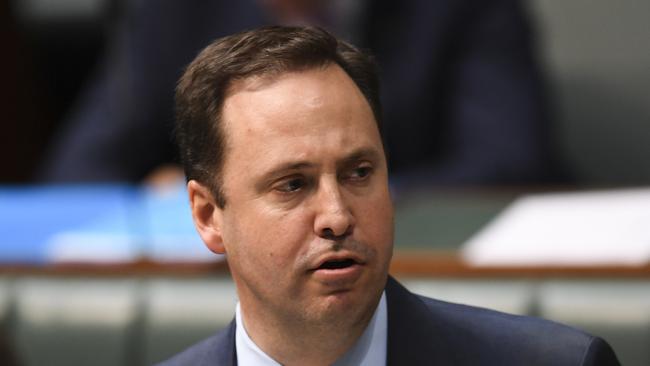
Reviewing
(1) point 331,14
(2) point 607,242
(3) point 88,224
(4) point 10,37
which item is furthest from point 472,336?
(4) point 10,37

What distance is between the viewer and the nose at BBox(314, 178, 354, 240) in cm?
71

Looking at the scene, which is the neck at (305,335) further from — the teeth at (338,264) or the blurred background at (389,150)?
the blurred background at (389,150)

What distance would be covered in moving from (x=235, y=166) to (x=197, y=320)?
1.40 feet

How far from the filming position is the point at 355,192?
2.40 feet

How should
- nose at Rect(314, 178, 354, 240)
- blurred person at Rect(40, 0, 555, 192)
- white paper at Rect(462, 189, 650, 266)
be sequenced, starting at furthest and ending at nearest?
blurred person at Rect(40, 0, 555, 192) < white paper at Rect(462, 189, 650, 266) < nose at Rect(314, 178, 354, 240)

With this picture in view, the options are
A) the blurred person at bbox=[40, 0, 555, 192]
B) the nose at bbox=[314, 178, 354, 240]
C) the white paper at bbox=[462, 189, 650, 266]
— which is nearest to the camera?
the nose at bbox=[314, 178, 354, 240]

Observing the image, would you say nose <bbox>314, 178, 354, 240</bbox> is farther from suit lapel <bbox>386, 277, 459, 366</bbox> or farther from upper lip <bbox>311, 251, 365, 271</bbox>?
suit lapel <bbox>386, 277, 459, 366</bbox>

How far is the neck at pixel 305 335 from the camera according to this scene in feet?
2.45

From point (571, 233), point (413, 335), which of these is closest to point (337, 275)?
point (413, 335)

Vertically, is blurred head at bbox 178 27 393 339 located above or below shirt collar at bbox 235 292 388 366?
above

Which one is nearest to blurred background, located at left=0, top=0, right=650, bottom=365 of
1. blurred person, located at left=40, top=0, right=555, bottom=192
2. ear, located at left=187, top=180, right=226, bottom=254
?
blurred person, located at left=40, top=0, right=555, bottom=192

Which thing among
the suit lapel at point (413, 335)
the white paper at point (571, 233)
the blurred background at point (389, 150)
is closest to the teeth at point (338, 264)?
the suit lapel at point (413, 335)

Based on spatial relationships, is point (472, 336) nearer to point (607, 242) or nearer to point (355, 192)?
point (355, 192)

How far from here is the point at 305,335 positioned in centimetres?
76
